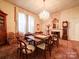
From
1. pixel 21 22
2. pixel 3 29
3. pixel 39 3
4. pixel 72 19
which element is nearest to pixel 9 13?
pixel 3 29

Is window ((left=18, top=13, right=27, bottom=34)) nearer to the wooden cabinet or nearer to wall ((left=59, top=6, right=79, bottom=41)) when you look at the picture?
the wooden cabinet

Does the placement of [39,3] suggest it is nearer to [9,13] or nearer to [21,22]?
[21,22]

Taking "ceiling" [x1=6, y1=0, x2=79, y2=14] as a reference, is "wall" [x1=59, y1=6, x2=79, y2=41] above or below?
below

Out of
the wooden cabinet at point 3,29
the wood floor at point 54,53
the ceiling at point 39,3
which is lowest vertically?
the wood floor at point 54,53

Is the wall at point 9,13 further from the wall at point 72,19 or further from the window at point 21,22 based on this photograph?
the wall at point 72,19

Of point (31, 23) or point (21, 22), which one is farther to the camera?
point (31, 23)

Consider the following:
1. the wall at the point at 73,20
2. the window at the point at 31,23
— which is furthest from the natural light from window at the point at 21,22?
the wall at the point at 73,20

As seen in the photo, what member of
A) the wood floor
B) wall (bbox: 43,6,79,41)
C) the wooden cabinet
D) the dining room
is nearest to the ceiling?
the dining room

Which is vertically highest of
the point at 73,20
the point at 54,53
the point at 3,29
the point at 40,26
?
the point at 73,20

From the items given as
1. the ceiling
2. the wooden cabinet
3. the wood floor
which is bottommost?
the wood floor

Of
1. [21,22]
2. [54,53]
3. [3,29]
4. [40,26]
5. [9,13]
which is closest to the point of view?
[54,53]

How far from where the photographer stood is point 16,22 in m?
6.57

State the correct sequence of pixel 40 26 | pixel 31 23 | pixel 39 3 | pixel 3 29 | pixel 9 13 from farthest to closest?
pixel 40 26 < pixel 31 23 < pixel 39 3 < pixel 9 13 < pixel 3 29

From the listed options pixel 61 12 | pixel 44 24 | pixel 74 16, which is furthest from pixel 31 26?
pixel 74 16
